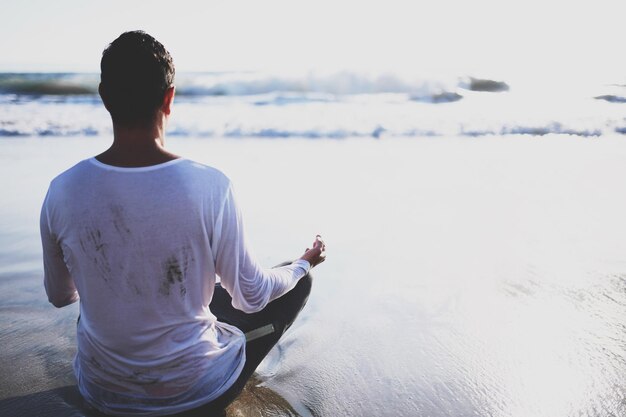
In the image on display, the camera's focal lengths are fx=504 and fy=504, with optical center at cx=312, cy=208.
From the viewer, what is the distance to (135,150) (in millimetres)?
1229

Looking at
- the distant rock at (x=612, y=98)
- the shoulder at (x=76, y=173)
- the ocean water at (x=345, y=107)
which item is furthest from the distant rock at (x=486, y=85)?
the shoulder at (x=76, y=173)

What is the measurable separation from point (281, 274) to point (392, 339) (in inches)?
45.7

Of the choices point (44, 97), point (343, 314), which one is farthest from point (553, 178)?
point (44, 97)

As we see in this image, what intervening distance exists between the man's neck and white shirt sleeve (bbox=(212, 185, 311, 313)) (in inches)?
7.7

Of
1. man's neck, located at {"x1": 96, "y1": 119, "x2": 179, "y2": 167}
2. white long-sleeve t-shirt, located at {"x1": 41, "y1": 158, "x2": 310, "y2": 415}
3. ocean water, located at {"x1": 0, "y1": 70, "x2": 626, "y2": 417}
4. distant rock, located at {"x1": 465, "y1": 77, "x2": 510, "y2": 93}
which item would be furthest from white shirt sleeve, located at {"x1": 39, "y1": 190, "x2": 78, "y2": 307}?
distant rock, located at {"x1": 465, "y1": 77, "x2": 510, "y2": 93}

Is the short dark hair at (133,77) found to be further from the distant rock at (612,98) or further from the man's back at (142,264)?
the distant rock at (612,98)

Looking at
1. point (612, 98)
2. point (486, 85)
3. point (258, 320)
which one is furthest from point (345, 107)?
point (258, 320)

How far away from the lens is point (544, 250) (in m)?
3.56

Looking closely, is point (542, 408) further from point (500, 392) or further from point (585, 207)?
point (585, 207)

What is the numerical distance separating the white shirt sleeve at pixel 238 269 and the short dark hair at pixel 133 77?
29cm

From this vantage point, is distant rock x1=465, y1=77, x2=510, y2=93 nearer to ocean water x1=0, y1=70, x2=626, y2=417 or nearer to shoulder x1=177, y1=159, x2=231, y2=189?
ocean water x1=0, y1=70, x2=626, y2=417

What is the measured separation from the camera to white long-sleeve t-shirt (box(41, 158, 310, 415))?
3.94 ft

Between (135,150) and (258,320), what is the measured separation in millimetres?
801

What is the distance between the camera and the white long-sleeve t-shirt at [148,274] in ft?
3.94
